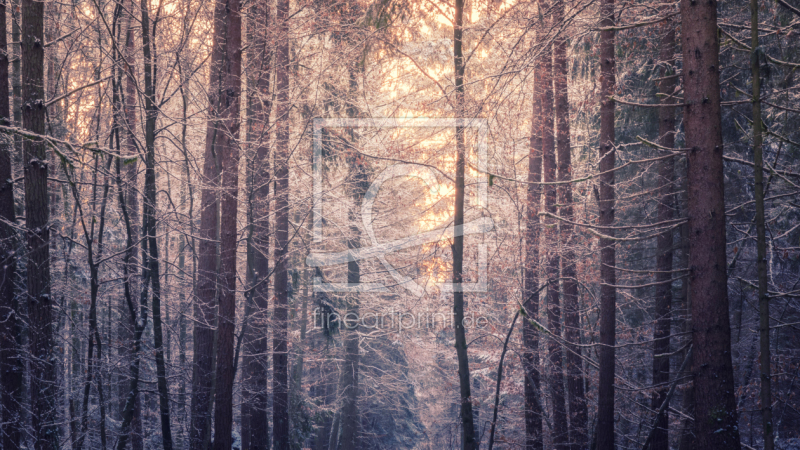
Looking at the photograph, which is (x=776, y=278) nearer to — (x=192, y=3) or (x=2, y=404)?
(x=192, y=3)

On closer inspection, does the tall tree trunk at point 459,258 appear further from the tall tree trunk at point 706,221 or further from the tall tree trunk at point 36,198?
the tall tree trunk at point 36,198

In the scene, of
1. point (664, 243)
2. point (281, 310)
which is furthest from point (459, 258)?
point (281, 310)

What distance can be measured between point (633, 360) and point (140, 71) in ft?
42.5

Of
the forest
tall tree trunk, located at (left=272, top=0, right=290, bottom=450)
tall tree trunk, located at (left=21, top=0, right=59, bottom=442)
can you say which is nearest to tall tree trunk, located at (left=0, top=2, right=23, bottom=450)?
the forest

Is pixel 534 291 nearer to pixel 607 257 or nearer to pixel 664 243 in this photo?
pixel 607 257

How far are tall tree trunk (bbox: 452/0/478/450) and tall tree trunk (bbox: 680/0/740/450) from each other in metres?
4.34

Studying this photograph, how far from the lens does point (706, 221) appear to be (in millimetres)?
4512

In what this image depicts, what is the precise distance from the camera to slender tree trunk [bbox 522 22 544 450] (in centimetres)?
1006

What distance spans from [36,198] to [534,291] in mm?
9191

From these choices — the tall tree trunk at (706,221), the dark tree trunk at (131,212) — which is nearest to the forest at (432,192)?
the tall tree trunk at (706,221)

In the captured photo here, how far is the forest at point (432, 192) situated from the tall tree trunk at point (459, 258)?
57 millimetres

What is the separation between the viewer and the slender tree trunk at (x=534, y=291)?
10.1 meters

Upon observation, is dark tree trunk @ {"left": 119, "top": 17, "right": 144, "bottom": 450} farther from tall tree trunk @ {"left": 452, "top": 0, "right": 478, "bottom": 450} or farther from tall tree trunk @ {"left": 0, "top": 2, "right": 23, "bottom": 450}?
tall tree trunk @ {"left": 452, "top": 0, "right": 478, "bottom": 450}

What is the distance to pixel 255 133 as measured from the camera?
32.7 ft
